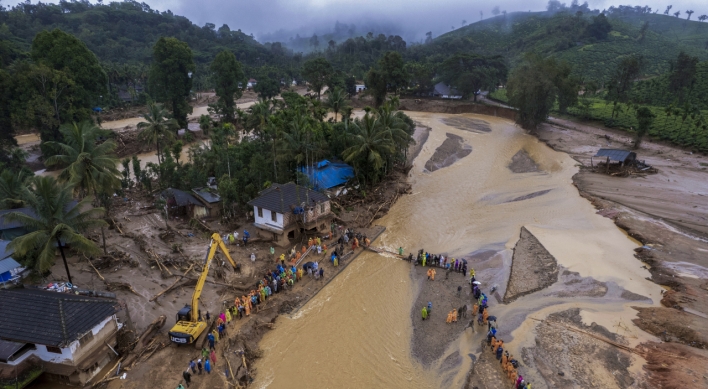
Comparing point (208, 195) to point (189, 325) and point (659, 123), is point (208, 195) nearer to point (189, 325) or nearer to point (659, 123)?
point (189, 325)

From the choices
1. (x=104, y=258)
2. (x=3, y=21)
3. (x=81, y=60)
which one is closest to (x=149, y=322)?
(x=104, y=258)

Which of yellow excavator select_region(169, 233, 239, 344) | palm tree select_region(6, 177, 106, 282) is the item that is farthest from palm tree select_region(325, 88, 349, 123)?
palm tree select_region(6, 177, 106, 282)

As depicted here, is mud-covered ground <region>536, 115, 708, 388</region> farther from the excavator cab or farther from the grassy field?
the excavator cab

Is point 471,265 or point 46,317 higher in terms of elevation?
point 46,317

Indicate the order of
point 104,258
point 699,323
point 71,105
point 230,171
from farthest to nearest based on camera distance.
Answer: point 71,105
point 230,171
point 104,258
point 699,323

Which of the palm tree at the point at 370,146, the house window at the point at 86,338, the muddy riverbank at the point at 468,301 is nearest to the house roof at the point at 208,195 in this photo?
the muddy riverbank at the point at 468,301

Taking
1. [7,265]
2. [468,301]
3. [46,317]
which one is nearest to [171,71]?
[7,265]

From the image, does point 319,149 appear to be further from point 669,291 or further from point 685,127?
point 685,127
